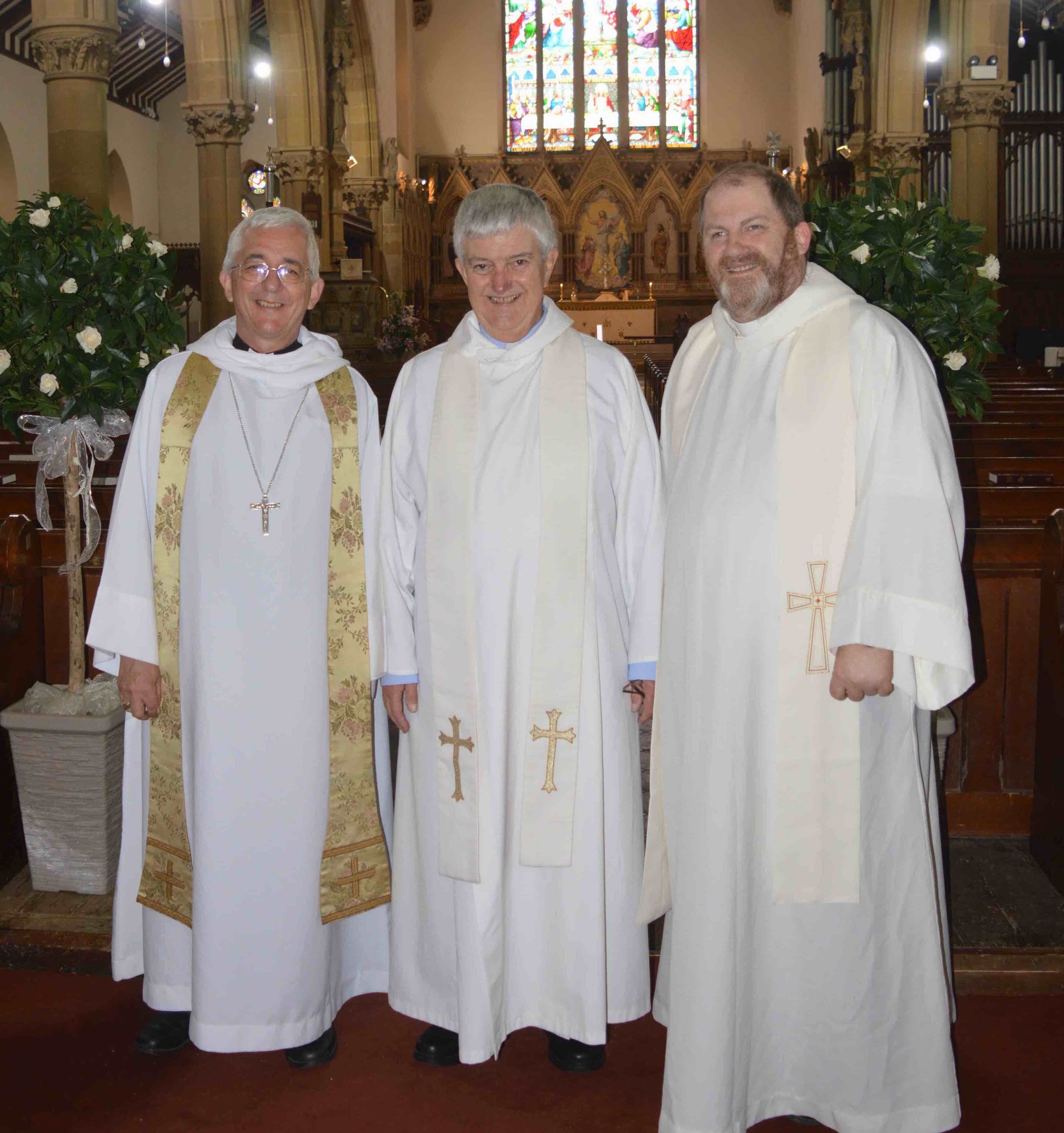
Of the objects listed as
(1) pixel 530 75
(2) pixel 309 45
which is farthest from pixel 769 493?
(1) pixel 530 75

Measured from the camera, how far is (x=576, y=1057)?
2.60 metres

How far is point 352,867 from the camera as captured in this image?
2.70m

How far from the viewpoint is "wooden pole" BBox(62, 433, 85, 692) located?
3379mm

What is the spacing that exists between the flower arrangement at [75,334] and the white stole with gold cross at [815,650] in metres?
1.91

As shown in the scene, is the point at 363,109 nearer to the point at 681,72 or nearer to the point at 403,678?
the point at 681,72

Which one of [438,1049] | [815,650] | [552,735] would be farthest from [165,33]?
[815,650]

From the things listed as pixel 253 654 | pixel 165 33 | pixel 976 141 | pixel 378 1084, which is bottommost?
pixel 378 1084

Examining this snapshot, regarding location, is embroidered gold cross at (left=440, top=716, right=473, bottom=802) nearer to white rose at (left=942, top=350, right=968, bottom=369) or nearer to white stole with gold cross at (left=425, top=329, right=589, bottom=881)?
white stole with gold cross at (left=425, top=329, right=589, bottom=881)

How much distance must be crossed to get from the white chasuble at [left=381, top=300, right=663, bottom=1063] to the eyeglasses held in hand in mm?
316

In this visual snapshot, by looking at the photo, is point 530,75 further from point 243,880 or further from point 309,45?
point 243,880

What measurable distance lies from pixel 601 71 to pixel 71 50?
13037mm

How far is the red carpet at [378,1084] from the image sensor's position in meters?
2.44

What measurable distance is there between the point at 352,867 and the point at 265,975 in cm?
29

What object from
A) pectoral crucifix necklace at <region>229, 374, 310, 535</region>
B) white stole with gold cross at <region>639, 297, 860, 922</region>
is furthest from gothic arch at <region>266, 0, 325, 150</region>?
white stole with gold cross at <region>639, 297, 860, 922</region>
